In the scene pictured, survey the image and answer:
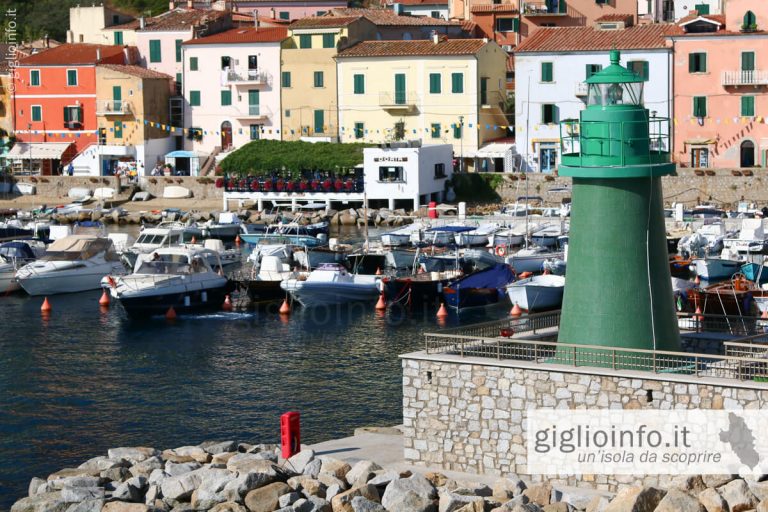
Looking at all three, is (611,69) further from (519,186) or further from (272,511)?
(519,186)

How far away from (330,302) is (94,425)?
15256mm

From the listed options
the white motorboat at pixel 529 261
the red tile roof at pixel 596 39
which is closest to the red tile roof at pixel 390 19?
the red tile roof at pixel 596 39

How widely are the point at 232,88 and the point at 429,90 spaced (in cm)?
999

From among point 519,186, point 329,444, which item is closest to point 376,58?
point 519,186

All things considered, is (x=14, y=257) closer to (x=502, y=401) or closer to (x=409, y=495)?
(x=502, y=401)

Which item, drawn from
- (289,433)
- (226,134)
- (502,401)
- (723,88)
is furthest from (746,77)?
(502,401)

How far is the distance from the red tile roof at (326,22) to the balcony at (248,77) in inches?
102

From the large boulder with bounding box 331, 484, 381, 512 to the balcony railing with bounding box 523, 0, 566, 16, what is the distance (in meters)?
55.9

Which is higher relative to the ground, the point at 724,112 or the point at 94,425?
the point at 724,112

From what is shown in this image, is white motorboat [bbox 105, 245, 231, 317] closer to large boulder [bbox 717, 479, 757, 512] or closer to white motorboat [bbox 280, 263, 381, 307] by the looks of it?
white motorboat [bbox 280, 263, 381, 307]

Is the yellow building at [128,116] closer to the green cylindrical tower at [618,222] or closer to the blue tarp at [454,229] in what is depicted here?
the blue tarp at [454,229]

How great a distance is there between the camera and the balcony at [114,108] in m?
71.9

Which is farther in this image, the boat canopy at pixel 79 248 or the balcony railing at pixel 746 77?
the balcony railing at pixel 746 77

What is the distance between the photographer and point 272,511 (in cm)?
1956
